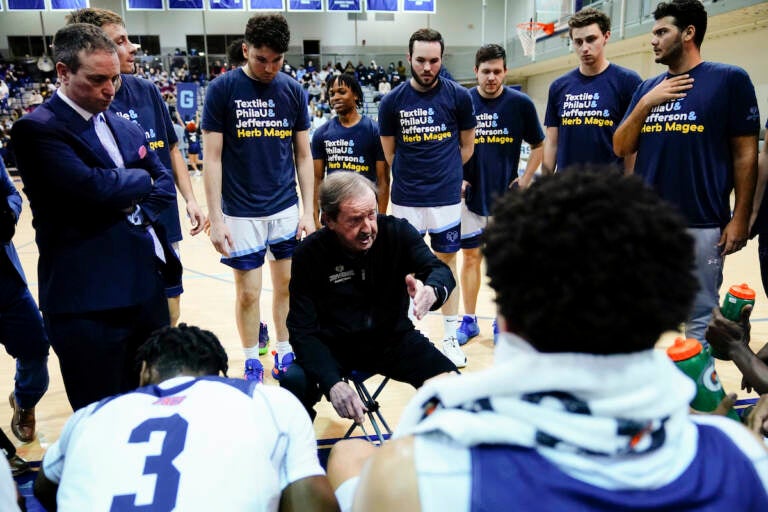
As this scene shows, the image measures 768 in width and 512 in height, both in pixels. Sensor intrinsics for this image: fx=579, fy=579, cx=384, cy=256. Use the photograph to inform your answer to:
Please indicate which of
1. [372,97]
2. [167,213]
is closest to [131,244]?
[167,213]

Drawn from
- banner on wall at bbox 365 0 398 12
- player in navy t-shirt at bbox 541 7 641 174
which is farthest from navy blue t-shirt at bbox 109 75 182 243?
banner on wall at bbox 365 0 398 12

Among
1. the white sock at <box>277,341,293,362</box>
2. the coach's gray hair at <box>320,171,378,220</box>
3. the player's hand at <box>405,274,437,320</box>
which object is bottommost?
the white sock at <box>277,341,293,362</box>

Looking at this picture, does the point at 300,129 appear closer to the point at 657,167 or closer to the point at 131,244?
the point at 131,244

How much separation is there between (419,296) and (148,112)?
2.16 m

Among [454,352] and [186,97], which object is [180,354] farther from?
[186,97]

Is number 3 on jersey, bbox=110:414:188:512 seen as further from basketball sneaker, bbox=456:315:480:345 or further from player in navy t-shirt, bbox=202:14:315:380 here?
basketball sneaker, bbox=456:315:480:345

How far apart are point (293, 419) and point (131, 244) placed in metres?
1.13

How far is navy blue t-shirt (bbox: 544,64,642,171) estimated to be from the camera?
3.59 m

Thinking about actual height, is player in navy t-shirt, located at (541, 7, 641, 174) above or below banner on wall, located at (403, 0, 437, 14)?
below

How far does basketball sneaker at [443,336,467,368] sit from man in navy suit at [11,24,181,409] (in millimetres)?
1937

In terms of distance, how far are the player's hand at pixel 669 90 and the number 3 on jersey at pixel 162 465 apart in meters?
2.64

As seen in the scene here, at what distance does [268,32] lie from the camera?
3143mm

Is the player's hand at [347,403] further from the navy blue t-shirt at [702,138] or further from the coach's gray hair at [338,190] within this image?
the navy blue t-shirt at [702,138]

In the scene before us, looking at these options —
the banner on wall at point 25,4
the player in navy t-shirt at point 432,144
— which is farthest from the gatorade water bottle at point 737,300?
the banner on wall at point 25,4
